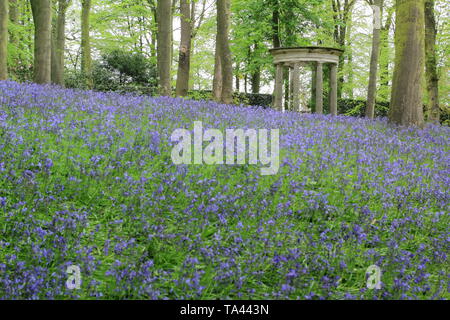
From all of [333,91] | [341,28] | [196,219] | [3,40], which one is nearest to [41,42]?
[3,40]

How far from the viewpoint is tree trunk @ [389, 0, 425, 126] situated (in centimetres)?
1036

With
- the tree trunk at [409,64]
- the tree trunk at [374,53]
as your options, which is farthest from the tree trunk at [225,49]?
the tree trunk at [374,53]

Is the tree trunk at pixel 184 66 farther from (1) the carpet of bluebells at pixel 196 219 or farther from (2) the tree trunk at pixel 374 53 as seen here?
(1) the carpet of bluebells at pixel 196 219

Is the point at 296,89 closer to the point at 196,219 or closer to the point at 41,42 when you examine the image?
the point at 41,42

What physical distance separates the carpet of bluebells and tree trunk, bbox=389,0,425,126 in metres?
4.53

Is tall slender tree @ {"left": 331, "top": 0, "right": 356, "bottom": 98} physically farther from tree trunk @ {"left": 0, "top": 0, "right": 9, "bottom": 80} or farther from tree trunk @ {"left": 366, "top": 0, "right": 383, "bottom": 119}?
tree trunk @ {"left": 0, "top": 0, "right": 9, "bottom": 80}

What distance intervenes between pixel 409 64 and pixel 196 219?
8.56 meters

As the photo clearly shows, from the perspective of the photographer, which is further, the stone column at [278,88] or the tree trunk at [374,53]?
the tree trunk at [374,53]

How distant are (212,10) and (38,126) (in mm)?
29575

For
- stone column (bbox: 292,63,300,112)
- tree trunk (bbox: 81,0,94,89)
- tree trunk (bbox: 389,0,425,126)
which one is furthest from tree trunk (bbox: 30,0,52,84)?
tree trunk (bbox: 389,0,425,126)

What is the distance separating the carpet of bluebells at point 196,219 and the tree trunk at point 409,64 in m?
4.53

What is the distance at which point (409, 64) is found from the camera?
10.4 m

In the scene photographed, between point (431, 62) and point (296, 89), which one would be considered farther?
point (431, 62)

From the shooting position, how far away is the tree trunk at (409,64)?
10359 millimetres
